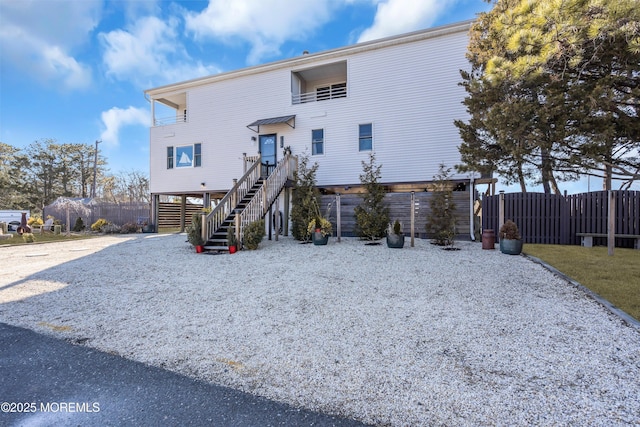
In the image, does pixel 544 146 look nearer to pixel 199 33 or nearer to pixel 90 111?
pixel 199 33

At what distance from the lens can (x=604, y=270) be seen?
247 inches

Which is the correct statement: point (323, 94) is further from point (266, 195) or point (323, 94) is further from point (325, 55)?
point (266, 195)

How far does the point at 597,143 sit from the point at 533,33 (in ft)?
9.47

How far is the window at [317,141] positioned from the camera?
13961 millimetres

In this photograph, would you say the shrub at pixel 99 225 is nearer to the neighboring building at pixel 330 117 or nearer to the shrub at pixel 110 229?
the shrub at pixel 110 229

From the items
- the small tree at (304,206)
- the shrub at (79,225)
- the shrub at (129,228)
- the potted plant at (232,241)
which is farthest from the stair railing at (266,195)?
the shrub at (79,225)

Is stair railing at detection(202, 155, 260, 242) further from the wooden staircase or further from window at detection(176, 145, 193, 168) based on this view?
window at detection(176, 145, 193, 168)

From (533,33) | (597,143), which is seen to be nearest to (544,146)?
(597,143)

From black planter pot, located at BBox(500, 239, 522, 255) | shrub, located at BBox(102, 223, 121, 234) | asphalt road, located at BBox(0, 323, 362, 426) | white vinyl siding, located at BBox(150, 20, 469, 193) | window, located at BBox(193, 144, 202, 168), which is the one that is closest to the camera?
asphalt road, located at BBox(0, 323, 362, 426)

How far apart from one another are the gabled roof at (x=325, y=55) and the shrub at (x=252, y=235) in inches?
340

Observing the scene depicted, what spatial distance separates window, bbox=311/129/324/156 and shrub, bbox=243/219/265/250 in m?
5.58

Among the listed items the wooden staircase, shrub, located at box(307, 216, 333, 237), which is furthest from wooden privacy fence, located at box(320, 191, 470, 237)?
the wooden staircase

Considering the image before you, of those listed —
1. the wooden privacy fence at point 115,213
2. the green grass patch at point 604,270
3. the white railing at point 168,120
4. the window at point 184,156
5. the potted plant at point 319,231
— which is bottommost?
the green grass patch at point 604,270

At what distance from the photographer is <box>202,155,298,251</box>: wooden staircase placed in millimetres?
9828
